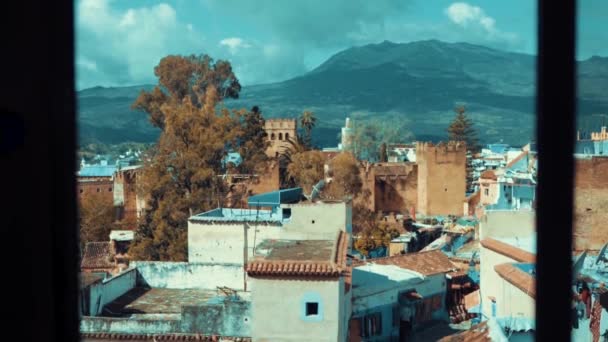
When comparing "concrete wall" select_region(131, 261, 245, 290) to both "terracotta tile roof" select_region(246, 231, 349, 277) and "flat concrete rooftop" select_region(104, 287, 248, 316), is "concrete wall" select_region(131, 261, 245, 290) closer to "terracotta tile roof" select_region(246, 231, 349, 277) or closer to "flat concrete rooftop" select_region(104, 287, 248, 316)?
"flat concrete rooftop" select_region(104, 287, 248, 316)

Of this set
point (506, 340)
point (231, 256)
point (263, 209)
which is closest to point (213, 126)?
point (263, 209)

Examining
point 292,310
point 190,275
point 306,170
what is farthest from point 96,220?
point 292,310

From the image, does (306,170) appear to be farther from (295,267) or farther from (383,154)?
(295,267)

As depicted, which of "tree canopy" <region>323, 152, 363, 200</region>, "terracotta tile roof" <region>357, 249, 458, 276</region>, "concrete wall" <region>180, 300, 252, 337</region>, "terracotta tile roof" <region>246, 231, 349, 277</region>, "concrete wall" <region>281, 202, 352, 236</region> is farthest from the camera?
"tree canopy" <region>323, 152, 363, 200</region>

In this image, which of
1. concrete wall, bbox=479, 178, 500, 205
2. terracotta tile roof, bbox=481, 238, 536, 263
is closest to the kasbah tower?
concrete wall, bbox=479, 178, 500, 205

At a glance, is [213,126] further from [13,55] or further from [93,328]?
[13,55]

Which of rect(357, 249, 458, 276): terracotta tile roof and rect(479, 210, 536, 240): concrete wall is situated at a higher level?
rect(479, 210, 536, 240): concrete wall
